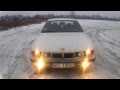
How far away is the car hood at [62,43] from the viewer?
6390 millimetres

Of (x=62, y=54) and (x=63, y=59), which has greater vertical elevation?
(x=62, y=54)

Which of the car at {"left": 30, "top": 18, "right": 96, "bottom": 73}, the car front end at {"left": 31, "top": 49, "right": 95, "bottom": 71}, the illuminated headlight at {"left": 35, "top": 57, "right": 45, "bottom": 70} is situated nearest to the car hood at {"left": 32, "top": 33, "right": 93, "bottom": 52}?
the car at {"left": 30, "top": 18, "right": 96, "bottom": 73}

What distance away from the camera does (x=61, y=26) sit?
326 inches

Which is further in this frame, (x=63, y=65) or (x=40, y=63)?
(x=40, y=63)

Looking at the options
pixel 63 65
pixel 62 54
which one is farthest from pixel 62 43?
pixel 63 65

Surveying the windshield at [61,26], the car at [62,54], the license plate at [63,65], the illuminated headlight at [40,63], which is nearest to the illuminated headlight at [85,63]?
the car at [62,54]

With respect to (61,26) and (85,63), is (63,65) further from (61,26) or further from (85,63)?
(61,26)

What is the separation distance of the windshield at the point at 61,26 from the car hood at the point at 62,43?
1.92 ft

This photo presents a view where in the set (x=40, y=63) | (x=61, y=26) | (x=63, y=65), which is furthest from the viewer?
(x=61, y=26)

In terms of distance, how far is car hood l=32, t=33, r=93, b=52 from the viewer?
6.39 metres

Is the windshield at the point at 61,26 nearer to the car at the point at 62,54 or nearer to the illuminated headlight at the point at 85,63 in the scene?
the car at the point at 62,54

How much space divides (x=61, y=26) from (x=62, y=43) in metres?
1.70
